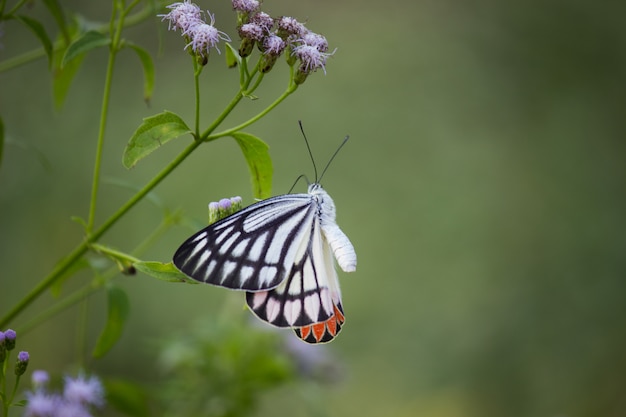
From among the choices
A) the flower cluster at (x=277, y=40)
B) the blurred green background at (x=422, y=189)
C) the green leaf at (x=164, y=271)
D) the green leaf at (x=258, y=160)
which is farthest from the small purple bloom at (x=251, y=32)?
the blurred green background at (x=422, y=189)

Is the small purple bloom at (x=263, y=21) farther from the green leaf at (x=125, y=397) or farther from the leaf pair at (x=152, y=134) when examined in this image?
the green leaf at (x=125, y=397)

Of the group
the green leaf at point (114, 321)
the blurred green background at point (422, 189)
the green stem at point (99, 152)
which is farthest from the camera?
the blurred green background at point (422, 189)

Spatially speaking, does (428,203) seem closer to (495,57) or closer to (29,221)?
(495,57)

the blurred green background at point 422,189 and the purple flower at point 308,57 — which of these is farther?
the blurred green background at point 422,189

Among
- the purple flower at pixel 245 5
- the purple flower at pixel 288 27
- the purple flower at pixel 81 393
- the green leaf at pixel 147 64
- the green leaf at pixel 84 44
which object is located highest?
the green leaf at pixel 147 64

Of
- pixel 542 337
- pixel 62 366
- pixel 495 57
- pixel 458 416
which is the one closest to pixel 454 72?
pixel 495 57

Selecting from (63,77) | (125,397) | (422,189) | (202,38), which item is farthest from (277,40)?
(422,189)

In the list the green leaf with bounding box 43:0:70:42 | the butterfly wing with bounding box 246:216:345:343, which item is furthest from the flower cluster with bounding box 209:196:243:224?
the green leaf with bounding box 43:0:70:42
